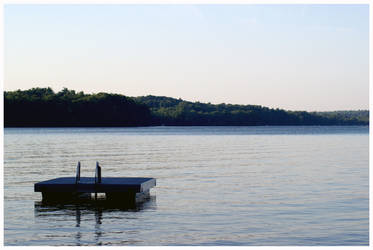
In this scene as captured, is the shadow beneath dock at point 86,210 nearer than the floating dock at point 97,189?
Yes

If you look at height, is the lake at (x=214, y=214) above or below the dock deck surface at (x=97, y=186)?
below

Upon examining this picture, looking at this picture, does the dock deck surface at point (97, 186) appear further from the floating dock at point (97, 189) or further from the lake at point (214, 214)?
the lake at point (214, 214)

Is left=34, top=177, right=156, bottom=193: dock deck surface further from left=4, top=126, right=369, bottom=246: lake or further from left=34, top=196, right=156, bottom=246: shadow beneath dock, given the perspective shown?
left=4, top=126, right=369, bottom=246: lake

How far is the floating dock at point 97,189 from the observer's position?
23.7 metres

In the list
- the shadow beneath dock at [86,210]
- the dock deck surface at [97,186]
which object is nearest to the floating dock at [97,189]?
the dock deck surface at [97,186]

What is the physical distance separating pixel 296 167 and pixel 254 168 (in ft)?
9.68

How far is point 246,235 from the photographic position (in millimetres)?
17031

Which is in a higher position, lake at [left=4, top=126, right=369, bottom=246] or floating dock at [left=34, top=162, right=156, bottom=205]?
floating dock at [left=34, top=162, right=156, bottom=205]

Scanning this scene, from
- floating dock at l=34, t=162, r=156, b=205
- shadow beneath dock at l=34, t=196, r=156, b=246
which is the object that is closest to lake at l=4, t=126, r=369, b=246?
shadow beneath dock at l=34, t=196, r=156, b=246

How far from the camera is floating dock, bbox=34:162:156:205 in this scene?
23656 millimetres

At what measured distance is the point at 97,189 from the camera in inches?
931

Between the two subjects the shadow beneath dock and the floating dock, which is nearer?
the shadow beneath dock

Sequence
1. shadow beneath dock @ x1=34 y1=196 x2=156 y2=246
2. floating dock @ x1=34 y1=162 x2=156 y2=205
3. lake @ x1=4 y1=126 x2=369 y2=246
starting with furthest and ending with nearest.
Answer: floating dock @ x1=34 y1=162 x2=156 y2=205, shadow beneath dock @ x1=34 y1=196 x2=156 y2=246, lake @ x1=4 y1=126 x2=369 y2=246

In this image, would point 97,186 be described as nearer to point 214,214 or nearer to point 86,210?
point 86,210
